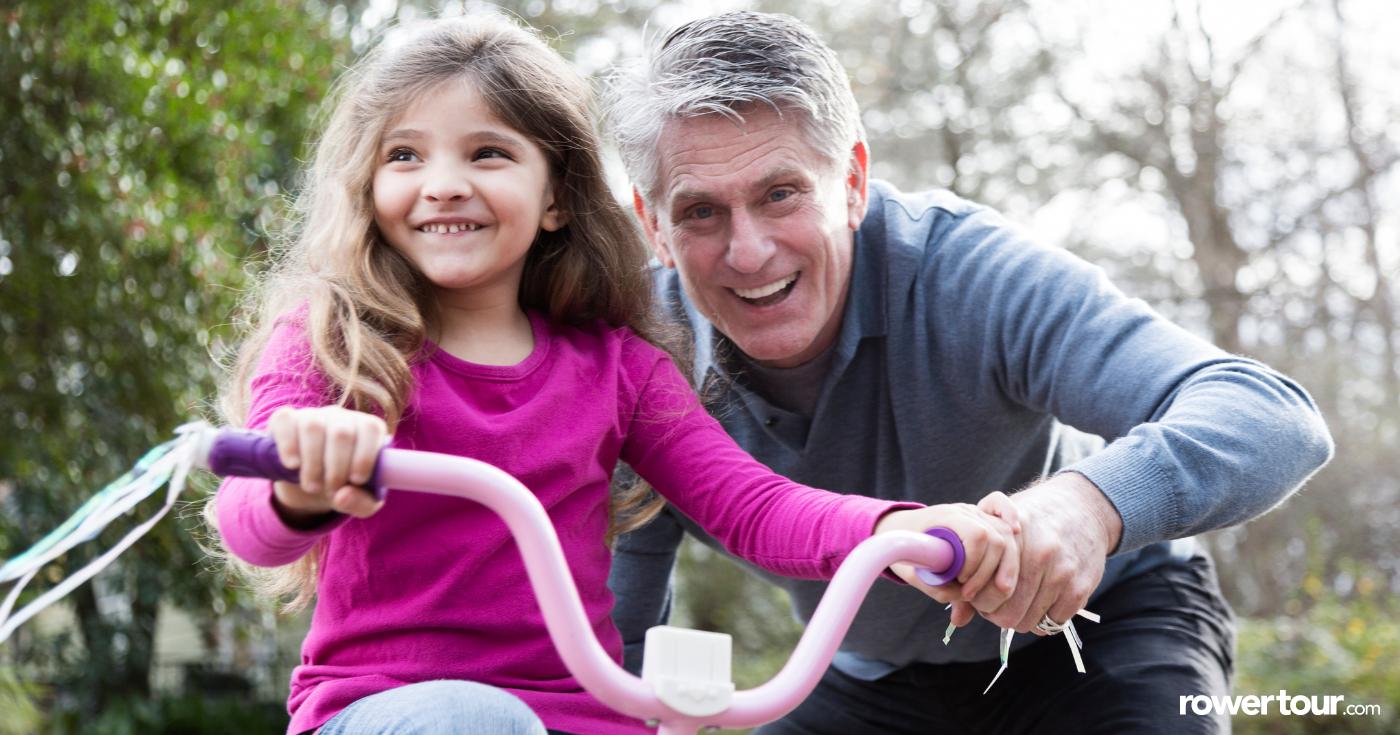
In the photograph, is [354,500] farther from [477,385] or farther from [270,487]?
[477,385]

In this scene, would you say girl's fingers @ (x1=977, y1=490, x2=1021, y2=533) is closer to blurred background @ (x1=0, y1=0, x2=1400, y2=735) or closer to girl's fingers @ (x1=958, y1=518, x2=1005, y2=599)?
girl's fingers @ (x1=958, y1=518, x2=1005, y2=599)

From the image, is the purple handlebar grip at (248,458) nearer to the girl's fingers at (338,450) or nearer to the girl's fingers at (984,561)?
the girl's fingers at (338,450)

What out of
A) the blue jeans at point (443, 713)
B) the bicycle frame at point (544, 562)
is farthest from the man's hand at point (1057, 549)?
the blue jeans at point (443, 713)

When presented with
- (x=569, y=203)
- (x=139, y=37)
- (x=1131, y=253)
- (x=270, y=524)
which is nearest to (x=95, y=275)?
(x=139, y=37)

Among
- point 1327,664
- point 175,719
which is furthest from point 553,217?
point 175,719

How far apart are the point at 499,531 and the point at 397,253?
1.67 feet

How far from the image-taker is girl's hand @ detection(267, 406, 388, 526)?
1.34 meters

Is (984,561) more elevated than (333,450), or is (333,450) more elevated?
(333,450)

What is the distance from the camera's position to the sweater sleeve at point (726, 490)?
1.88 m

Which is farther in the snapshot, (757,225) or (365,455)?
(757,225)

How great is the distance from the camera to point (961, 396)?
8.62 feet

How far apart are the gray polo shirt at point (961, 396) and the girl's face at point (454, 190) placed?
2.25 ft

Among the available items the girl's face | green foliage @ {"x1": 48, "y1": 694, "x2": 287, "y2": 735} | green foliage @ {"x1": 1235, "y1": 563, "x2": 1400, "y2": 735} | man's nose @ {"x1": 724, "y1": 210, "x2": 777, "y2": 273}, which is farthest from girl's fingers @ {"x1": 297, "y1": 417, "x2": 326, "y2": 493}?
green foliage @ {"x1": 48, "y1": 694, "x2": 287, "y2": 735}

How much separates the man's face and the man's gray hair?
3 centimetres
